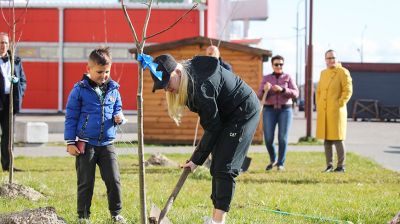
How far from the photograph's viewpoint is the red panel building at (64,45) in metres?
32.5

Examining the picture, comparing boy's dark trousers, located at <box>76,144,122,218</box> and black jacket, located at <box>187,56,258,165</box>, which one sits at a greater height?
A: black jacket, located at <box>187,56,258,165</box>

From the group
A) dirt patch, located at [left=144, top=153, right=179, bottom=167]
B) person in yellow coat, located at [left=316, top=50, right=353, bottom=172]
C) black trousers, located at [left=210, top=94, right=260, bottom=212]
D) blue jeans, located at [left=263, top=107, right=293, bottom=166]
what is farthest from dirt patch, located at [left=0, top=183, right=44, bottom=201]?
person in yellow coat, located at [left=316, top=50, right=353, bottom=172]

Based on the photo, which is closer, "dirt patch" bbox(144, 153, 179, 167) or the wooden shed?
"dirt patch" bbox(144, 153, 179, 167)

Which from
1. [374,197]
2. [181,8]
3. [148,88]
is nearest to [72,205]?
[374,197]

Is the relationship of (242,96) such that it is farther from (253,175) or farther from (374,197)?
(253,175)

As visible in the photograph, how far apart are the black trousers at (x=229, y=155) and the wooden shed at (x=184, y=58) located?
11705mm

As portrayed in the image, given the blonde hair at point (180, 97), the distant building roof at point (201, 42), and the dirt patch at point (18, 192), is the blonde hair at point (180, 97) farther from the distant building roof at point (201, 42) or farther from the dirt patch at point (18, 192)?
the distant building roof at point (201, 42)

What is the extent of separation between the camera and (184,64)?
16.6 ft

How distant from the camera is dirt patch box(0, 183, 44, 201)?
7.09m

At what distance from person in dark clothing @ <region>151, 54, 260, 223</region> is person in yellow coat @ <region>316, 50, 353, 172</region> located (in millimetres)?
5304

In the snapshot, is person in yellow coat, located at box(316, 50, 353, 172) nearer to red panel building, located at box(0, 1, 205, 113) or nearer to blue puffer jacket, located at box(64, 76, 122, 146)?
blue puffer jacket, located at box(64, 76, 122, 146)

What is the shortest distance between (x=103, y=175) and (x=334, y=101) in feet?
18.2

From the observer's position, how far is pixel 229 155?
5344 millimetres

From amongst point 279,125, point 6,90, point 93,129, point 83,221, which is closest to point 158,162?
point 279,125
